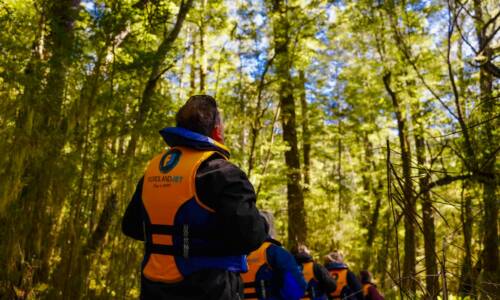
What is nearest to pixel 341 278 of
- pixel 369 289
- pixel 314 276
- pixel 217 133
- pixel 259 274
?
pixel 369 289

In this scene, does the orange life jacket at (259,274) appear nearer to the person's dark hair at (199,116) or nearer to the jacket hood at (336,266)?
the person's dark hair at (199,116)

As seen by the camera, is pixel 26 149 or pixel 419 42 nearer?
pixel 26 149

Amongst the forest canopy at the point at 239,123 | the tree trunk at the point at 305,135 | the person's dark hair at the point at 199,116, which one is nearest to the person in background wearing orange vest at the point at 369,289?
the forest canopy at the point at 239,123

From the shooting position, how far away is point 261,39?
10609 mm

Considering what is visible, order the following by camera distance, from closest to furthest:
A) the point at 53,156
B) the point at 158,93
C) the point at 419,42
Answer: the point at 53,156
the point at 158,93
the point at 419,42

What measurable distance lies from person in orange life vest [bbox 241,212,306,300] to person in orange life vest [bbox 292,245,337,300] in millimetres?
1156

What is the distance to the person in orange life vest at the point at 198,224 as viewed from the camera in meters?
1.80

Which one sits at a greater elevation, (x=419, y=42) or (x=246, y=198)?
(x=419, y=42)

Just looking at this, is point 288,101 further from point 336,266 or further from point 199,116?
point 199,116

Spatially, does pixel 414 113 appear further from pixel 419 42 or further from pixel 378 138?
pixel 378 138

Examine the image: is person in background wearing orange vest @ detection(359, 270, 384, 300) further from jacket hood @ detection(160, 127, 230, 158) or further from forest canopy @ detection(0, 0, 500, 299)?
jacket hood @ detection(160, 127, 230, 158)

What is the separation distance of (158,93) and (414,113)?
7.03 meters

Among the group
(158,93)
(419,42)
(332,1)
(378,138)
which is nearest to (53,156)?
(158,93)

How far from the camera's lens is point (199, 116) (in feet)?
6.79
